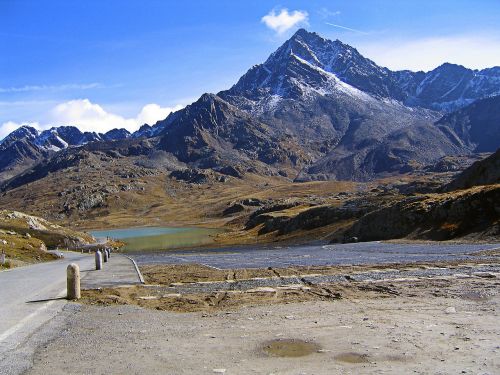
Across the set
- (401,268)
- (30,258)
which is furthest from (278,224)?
(401,268)

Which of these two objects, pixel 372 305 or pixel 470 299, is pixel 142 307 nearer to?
pixel 372 305

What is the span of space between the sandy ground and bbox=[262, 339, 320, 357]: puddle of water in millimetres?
25

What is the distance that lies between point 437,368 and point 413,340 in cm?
239

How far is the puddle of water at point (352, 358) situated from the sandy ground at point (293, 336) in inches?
0.9

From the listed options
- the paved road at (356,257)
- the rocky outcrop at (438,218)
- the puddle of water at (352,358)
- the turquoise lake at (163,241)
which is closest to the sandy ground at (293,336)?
the puddle of water at (352,358)

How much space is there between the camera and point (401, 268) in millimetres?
28125

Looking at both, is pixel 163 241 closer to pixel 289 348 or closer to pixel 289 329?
pixel 289 329

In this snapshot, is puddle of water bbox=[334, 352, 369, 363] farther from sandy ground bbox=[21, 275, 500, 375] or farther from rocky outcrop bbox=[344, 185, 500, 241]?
rocky outcrop bbox=[344, 185, 500, 241]

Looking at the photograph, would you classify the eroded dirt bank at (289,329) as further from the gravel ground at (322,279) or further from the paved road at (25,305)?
Answer: the paved road at (25,305)

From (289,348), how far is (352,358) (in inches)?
71.3

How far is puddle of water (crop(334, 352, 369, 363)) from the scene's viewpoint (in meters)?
11.0

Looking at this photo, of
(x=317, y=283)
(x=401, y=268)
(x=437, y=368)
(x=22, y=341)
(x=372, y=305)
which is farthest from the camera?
(x=401, y=268)

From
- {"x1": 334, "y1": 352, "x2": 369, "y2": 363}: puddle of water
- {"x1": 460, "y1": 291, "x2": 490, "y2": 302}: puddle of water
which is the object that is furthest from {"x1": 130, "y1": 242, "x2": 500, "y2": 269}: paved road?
{"x1": 334, "y1": 352, "x2": 369, "y2": 363}: puddle of water

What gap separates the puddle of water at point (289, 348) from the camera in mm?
11930
